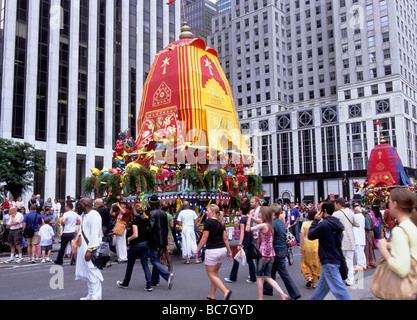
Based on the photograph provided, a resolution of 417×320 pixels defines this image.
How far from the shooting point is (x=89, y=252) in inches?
257

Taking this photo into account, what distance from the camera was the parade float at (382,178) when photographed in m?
18.2

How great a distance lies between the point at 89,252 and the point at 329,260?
387 cm

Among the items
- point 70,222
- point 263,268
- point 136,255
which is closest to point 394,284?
point 263,268

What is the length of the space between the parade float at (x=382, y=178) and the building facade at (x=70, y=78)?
26661 millimetres

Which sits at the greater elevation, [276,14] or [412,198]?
[276,14]

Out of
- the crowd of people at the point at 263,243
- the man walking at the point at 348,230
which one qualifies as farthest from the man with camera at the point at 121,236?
the man walking at the point at 348,230

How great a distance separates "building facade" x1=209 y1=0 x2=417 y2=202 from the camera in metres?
54.6

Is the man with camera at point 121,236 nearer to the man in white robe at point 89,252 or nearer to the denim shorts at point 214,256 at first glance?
the man in white robe at point 89,252

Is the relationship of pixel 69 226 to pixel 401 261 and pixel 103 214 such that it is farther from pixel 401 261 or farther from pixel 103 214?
pixel 401 261

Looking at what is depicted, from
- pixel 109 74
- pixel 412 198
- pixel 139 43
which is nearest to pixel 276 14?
pixel 139 43

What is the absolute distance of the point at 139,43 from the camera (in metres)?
44.1

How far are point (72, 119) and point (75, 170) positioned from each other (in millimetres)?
4859

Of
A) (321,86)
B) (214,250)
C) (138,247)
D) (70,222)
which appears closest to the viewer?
(214,250)
